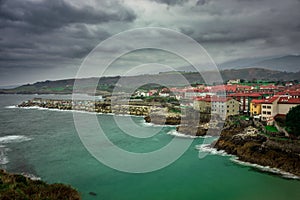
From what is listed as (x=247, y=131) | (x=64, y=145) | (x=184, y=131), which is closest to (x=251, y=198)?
(x=247, y=131)

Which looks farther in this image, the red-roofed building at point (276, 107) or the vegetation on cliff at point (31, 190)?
the red-roofed building at point (276, 107)

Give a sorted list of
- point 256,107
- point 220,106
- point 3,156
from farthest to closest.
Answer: point 220,106 < point 256,107 < point 3,156

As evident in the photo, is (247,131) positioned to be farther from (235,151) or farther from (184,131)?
(184,131)

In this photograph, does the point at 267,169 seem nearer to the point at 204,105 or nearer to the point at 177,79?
the point at 204,105

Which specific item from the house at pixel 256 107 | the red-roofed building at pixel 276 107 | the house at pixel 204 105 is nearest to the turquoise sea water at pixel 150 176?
the red-roofed building at pixel 276 107

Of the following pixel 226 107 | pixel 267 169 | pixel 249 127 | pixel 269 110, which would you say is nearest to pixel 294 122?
pixel 249 127

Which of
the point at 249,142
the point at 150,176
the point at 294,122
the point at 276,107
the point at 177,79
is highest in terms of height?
the point at 177,79

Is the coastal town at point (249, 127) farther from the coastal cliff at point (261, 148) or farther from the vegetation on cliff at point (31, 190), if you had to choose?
the vegetation on cliff at point (31, 190)

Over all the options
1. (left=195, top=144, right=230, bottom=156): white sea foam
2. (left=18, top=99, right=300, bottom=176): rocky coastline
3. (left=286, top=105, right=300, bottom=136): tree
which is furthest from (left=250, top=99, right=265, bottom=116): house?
(left=195, top=144, right=230, bottom=156): white sea foam
